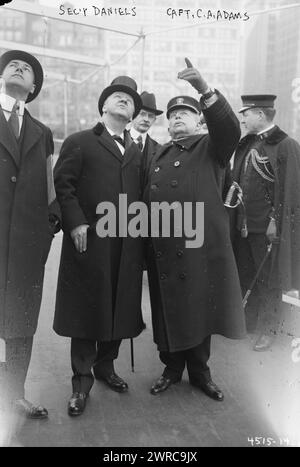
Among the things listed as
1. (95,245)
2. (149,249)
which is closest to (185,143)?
(149,249)

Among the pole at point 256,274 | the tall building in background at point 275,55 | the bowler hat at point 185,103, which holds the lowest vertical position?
the pole at point 256,274

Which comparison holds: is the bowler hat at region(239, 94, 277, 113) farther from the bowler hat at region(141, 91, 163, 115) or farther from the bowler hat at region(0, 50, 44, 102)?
the bowler hat at region(0, 50, 44, 102)

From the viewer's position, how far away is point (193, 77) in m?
2.67

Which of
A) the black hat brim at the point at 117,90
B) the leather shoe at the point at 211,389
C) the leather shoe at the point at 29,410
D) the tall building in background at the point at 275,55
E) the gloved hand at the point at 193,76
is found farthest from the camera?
the tall building in background at the point at 275,55

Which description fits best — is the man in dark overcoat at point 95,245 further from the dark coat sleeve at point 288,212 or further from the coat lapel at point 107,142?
the dark coat sleeve at point 288,212

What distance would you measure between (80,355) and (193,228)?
40.2 inches

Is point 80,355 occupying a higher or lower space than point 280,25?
lower

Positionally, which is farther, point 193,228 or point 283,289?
point 283,289

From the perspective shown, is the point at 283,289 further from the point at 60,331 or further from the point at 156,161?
the point at 60,331

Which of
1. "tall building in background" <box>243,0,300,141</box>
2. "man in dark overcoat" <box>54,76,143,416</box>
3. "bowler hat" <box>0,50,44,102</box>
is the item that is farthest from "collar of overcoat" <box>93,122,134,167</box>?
"tall building in background" <box>243,0,300,141</box>

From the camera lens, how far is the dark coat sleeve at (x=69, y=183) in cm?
282

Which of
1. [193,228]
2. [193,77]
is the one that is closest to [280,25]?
[193,77]

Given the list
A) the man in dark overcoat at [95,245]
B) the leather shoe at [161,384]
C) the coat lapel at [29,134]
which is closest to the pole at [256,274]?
the leather shoe at [161,384]

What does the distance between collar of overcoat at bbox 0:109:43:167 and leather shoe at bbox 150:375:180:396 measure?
1.64 metres
